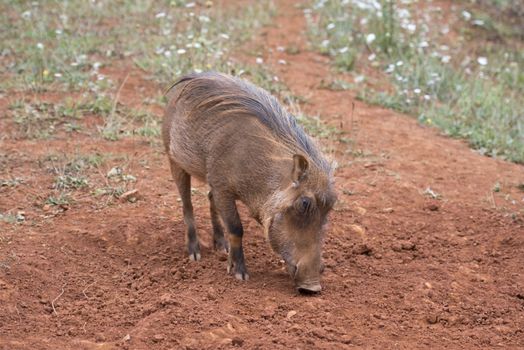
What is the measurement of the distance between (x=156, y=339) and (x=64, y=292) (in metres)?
0.83

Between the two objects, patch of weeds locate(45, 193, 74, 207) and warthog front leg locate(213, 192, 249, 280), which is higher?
warthog front leg locate(213, 192, 249, 280)

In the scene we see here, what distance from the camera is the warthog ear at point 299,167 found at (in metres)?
4.09

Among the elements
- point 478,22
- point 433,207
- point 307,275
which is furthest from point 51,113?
point 478,22

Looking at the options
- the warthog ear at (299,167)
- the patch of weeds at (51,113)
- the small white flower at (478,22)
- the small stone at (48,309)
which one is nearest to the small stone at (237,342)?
the warthog ear at (299,167)

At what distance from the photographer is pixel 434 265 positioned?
4746 mm

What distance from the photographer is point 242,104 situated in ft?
14.8

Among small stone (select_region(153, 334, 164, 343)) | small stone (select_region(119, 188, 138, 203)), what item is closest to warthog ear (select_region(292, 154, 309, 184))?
small stone (select_region(153, 334, 164, 343))

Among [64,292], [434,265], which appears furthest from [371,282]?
[64,292]

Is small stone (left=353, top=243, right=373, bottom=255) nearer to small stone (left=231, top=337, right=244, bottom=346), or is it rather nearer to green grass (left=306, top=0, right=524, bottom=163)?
small stone (left=231, top=337, right=244, bottom=346)

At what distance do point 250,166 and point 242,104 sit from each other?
1.30ft

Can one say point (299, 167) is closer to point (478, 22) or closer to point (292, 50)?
point (292, 50)

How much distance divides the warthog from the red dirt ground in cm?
24

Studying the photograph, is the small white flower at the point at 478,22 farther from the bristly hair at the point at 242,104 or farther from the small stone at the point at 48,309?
the small stone at the point at 48,309

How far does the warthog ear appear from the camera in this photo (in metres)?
4.09
